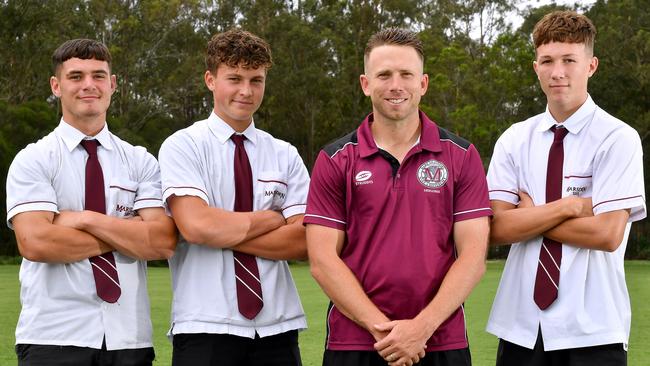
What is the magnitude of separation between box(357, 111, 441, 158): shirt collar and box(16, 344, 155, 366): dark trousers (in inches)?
64.6

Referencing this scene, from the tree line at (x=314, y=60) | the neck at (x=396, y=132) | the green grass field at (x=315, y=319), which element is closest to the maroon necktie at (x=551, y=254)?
the neck at (x=396, y=132)

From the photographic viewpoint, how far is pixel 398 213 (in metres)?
4.47

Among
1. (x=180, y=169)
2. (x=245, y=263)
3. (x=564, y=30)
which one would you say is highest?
(x=564, y=30)

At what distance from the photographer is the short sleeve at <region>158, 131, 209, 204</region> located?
16.3 feet

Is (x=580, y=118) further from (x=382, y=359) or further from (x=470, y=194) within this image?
(x=382, y=359)

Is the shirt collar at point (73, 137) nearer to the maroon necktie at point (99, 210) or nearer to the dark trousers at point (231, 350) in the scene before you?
the maroon necktie at point (99, 210)

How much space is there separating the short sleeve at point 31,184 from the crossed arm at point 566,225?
232 centimetres

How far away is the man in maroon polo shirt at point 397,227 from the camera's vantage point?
4371mm

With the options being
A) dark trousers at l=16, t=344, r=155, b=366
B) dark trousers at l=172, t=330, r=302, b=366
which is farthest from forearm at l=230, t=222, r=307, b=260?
dark trousers at l=16, t=344, r=155, b=366

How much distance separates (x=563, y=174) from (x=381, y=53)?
3.87 ft

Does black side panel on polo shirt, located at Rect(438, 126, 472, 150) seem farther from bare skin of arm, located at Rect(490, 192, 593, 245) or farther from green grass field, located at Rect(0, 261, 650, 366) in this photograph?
green grass field, located at Rect(0, 261, 650, 366)

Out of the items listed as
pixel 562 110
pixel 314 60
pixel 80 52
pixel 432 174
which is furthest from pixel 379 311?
pixel 314 60

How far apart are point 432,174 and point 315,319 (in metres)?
10.7

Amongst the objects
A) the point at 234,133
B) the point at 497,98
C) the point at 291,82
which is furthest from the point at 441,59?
the point at 234,133
